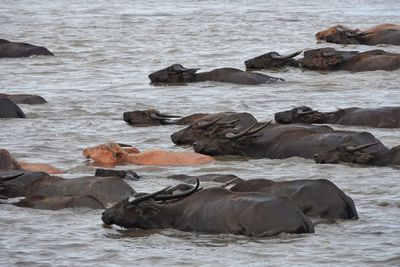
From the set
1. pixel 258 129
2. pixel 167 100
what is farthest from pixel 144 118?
pixel 258 129

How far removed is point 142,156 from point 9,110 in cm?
405

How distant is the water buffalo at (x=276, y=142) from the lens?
13.6m

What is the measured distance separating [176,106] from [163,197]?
313 inches

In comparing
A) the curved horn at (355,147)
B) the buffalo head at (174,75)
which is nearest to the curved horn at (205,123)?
the curved horn at (355,147)

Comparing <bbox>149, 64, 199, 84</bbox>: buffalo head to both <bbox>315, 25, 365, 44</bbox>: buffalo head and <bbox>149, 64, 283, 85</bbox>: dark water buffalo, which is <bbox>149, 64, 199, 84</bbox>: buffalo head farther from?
<bbox>315, 25, 365, 44</bbox>: buffalo head

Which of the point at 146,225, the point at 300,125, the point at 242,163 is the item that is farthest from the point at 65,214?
the point at 300,125

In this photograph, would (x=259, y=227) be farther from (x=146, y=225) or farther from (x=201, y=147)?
(x=201, y=147)

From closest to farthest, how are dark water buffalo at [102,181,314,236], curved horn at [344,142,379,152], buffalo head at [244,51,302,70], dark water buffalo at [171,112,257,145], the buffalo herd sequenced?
dark water buffalo at [102,181,314,236] → the buffalo herd → curved horn at [344,142,379,152] → dark water buffalo at [171,112,257,145] → buffalo head at [244,51,302,70]

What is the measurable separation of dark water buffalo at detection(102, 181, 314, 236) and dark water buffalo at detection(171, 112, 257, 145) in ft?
13.5

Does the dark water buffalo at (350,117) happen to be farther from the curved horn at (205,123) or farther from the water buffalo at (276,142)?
the curved horn at (205,123)

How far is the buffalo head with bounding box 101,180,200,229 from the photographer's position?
1041cm

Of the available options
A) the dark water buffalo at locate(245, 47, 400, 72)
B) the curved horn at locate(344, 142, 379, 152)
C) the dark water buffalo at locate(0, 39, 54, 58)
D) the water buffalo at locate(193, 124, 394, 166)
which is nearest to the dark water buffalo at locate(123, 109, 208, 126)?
the water buffalo at locate(193, 124, 394, 166)

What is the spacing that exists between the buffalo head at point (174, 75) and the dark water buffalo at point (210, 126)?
5.80 meters

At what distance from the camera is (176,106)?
60.1ft
